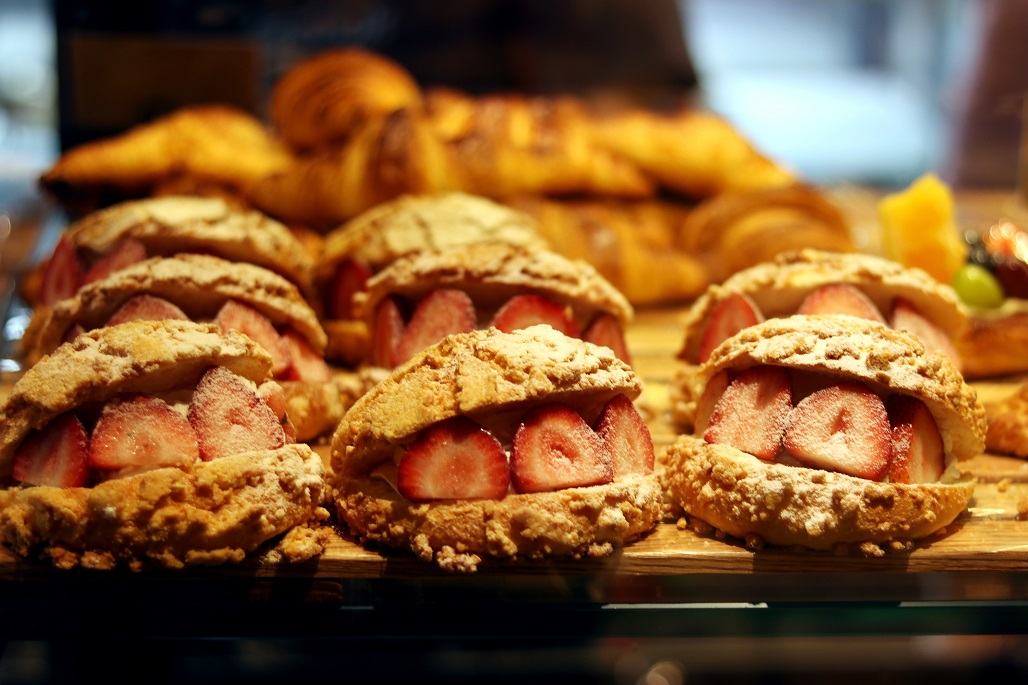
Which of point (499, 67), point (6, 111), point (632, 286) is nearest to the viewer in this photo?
point (632, 286)

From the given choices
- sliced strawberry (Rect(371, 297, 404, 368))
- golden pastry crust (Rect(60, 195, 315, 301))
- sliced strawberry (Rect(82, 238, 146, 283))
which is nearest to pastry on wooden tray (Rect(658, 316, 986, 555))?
sliced strawberry (Rect(371, 297, 404, 368))

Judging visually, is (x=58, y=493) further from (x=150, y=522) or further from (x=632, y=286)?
(x=632, y=286)

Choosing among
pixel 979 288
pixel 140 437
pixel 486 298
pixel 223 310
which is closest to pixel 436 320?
pixel 486 298

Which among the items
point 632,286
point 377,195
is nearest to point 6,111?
point 377,195

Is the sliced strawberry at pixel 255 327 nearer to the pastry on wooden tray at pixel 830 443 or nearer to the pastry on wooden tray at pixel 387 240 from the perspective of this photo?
the pastry on wooden tray at pixel 387 240

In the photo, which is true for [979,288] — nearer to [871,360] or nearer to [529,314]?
[871,360]

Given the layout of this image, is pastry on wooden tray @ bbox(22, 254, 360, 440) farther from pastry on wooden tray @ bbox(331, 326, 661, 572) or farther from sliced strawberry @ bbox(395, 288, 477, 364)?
pastry on wooden tray @ bbox(331, 326, 661, 572)

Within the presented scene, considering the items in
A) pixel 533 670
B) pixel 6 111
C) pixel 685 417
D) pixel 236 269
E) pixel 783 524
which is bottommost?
pixel 533 670
